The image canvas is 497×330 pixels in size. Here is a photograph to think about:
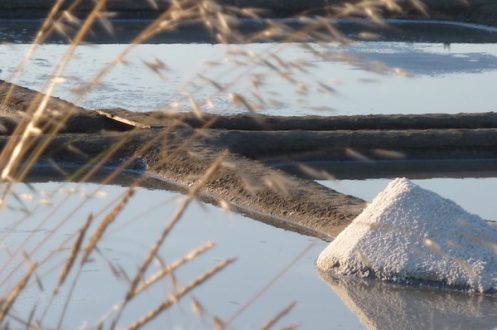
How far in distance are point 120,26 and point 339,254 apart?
9986mm

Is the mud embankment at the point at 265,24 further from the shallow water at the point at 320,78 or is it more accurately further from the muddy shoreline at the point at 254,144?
the muddy shoreline at the point at 254,144

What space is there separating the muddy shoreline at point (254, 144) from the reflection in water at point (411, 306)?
1.27 m

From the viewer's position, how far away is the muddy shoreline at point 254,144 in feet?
19.9

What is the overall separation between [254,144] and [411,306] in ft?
10.0

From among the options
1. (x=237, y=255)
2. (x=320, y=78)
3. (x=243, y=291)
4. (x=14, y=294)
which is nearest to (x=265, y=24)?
(x=320, y=78)

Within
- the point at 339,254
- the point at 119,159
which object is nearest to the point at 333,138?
the point at 119,159

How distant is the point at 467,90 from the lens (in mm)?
9867

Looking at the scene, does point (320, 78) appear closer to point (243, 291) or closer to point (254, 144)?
point (254, 144)

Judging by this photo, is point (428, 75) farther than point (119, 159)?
Yes

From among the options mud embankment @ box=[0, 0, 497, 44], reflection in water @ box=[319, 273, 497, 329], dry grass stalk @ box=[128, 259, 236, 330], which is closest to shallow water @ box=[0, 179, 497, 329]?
reflection in water @ box=[319, 273, 497, 329]

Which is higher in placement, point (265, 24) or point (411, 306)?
point (411, 306)

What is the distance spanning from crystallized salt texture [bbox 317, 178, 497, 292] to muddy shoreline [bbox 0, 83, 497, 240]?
1.06 metres

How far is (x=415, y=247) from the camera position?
4449 millimetres

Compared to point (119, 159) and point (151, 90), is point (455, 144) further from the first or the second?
point (151, 90)
